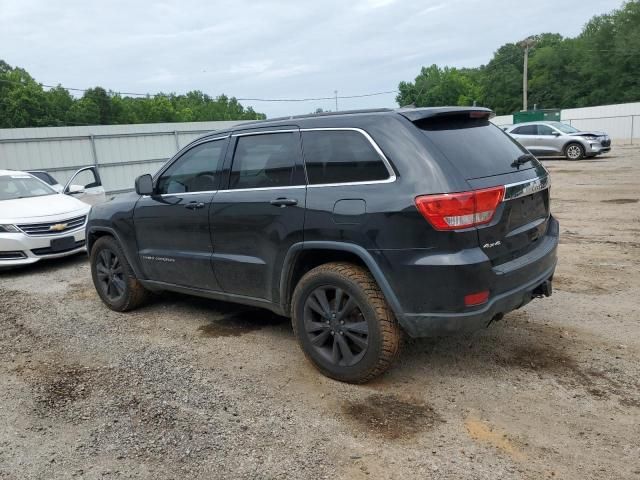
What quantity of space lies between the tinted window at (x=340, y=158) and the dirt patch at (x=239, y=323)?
1.78m

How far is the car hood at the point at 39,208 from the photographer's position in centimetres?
766

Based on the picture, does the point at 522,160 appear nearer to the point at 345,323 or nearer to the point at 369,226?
the point at 369,226

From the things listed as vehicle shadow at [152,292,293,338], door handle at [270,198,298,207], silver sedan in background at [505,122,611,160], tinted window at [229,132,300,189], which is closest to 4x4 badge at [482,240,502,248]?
door handle at [270,198,298,207]

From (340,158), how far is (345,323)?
1.13 meters

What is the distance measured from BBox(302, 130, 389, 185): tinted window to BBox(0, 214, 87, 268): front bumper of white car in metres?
5.43

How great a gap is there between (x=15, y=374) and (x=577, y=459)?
4.01 meters

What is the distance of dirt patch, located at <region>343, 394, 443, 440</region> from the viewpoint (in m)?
3.11

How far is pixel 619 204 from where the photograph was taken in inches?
407

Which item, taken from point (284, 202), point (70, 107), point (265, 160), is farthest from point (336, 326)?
point (70, 107)

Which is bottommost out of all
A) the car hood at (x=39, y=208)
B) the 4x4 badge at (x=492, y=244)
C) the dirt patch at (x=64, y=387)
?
the dirt patch at (x=64, y=387)

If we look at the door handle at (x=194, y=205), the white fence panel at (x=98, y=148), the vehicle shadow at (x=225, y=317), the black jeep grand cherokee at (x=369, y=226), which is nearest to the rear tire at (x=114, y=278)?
the vehicle shadow at (x=225, y=317)

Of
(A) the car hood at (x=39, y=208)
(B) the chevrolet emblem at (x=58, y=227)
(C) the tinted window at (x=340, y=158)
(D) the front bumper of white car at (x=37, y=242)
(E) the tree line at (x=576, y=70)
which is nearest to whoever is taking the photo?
(C) the tinted window at (x=340, y=158)

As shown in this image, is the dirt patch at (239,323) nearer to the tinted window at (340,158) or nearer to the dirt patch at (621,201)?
the tinted window at (340,158)

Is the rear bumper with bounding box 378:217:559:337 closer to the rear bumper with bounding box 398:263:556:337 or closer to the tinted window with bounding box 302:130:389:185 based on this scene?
the rear bumper with bounding box 398:263:556:337
